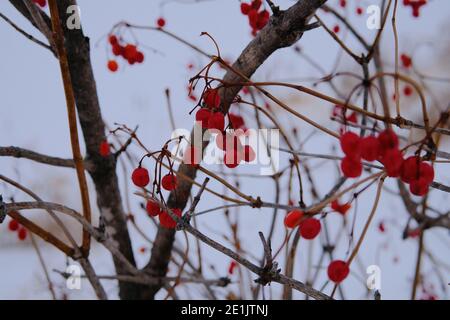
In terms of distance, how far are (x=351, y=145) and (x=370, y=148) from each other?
0.06ft

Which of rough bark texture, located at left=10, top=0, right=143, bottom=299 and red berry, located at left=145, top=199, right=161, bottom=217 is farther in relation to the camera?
rough bark texture, located at left=10, top=0, right=143, bottom=299

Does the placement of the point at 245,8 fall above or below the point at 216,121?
above

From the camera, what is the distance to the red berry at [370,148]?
0.37 meters

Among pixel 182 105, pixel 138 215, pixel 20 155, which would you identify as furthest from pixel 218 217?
pixel 20 155

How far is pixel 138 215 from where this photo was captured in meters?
1.53

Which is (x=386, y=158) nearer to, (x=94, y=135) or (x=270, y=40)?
(x=270, y=40)

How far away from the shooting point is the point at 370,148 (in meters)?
0.37

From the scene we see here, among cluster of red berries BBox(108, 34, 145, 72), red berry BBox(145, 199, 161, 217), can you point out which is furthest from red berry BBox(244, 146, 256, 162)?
cluster of red berries BBox(108, 34, 145, 72)

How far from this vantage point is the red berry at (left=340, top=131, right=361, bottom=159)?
1.27 feet

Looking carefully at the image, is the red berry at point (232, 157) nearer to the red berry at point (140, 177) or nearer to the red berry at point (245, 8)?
the red berry at point (140, 177)

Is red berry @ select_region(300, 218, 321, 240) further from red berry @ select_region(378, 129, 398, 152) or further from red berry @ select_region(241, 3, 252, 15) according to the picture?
red berry @ select_region(241, 3, 252, 15)

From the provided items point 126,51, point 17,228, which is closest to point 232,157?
point 126,51

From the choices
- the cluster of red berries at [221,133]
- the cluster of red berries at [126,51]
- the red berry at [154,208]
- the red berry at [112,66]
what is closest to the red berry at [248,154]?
the cluster of red berries at [221,133]
